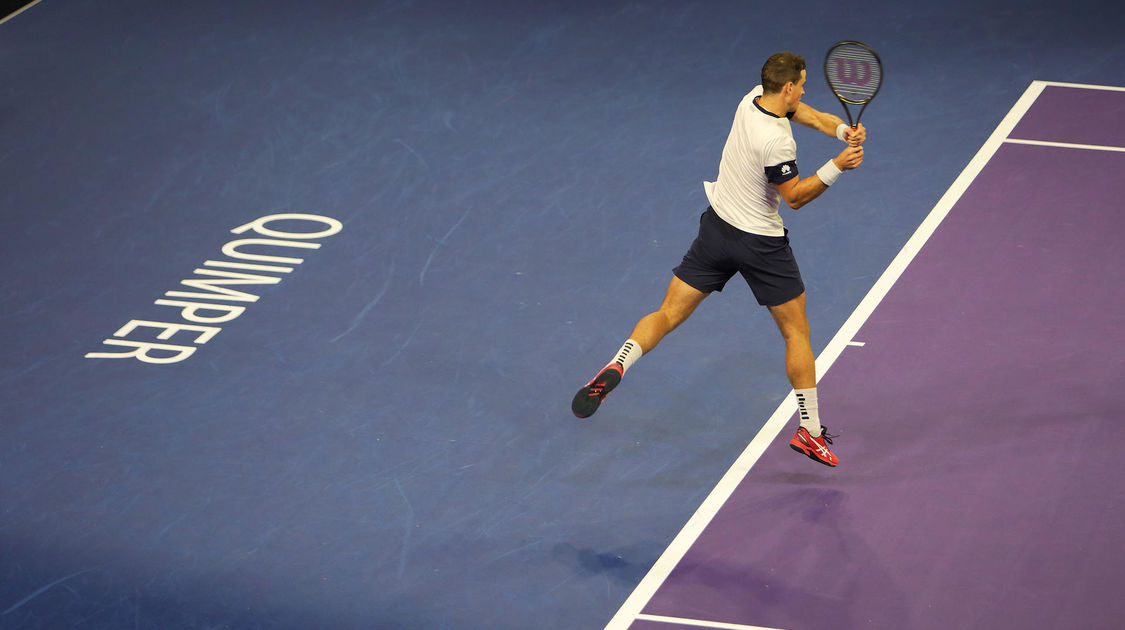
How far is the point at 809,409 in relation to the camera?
22.7 feet

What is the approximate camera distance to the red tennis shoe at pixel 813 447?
695 centimetres

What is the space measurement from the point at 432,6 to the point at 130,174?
12.8 feet

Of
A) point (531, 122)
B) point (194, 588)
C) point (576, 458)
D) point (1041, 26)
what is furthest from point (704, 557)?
point (1041, 26)

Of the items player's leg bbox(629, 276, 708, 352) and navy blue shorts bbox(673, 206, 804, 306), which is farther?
player's leg bbox(629, 276, 708, 352)

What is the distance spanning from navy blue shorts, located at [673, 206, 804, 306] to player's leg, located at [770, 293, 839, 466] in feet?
0.27

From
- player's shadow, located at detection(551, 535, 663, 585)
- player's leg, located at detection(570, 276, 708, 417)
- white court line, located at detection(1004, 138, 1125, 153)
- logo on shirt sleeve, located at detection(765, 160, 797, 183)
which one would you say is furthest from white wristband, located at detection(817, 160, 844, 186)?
white court line, located at detection(1004, 138, 1125, 153)

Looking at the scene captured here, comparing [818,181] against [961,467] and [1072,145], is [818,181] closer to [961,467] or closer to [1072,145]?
[961,467]

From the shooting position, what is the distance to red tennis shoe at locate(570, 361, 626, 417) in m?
6.79

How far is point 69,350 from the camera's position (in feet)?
27.6

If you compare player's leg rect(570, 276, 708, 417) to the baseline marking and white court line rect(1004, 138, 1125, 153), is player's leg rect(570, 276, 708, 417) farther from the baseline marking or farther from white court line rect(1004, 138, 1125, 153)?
white court line rect(1004, 138, 1125, 153)

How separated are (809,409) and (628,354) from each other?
926 mm

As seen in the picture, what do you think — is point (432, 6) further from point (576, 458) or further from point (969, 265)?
point (576, 458)

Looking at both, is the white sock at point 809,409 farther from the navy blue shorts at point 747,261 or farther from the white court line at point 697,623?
the white court line at point 697,623

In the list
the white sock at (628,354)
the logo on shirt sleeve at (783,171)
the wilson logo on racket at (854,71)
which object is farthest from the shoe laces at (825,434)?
the wilson logo on racket at (854,71)
